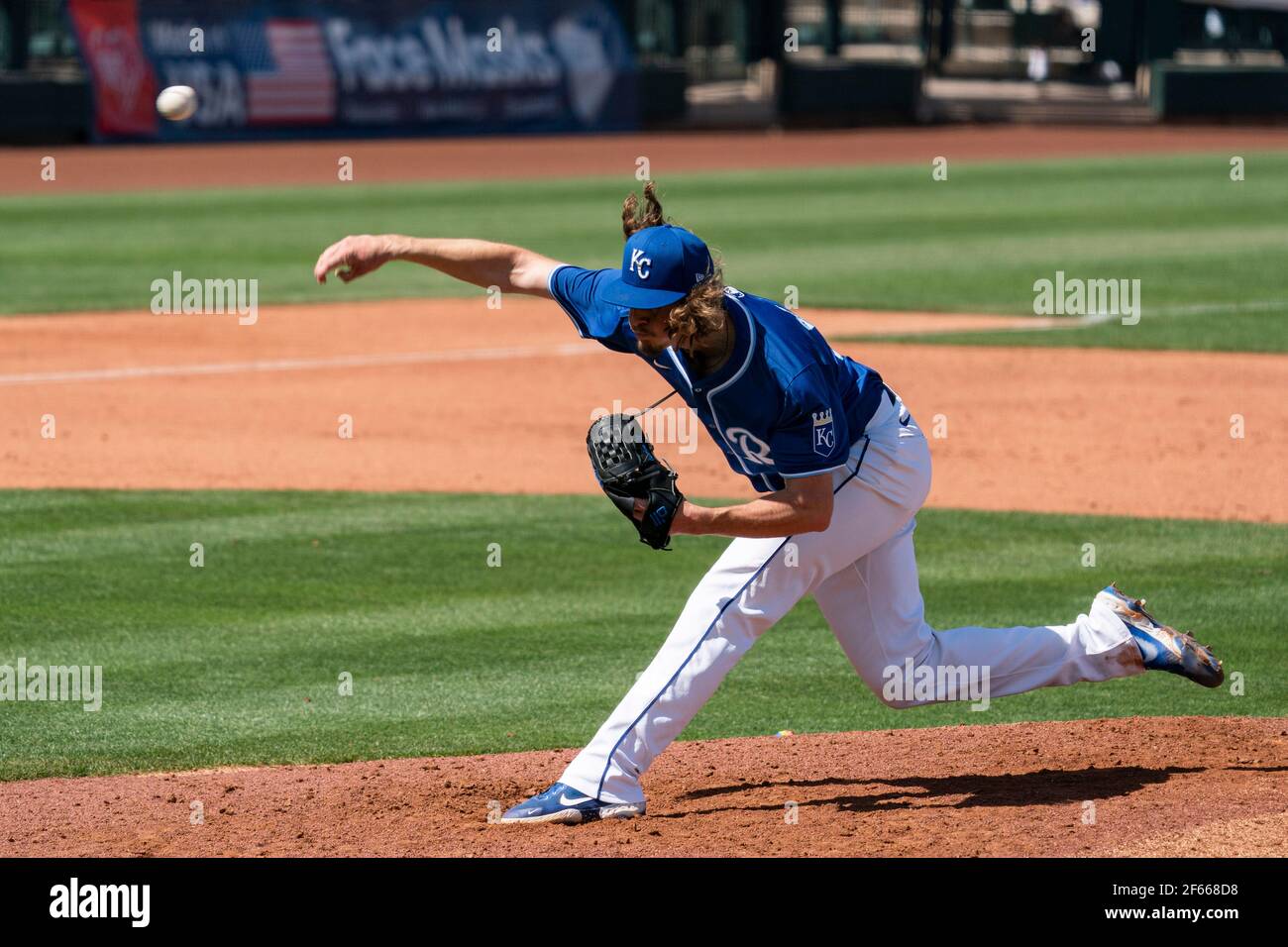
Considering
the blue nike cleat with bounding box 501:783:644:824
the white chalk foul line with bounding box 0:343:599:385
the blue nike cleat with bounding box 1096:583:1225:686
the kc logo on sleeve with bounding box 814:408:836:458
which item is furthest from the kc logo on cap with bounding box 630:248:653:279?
the white chalk foul line with bounding box 0:343:599:385

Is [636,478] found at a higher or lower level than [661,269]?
lower

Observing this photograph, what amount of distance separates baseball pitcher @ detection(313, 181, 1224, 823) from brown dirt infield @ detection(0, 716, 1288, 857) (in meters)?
0.26

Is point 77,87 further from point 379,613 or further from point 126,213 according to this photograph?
point 379,613

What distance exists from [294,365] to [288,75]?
57.0ft

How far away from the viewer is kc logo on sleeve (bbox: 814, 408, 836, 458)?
4.58 metres

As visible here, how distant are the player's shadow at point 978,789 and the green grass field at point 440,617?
2.51ft

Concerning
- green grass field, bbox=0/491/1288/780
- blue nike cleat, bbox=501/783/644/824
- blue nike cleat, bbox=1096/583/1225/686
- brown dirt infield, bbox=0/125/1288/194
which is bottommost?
green grass field, bbox=0/491/1288/780

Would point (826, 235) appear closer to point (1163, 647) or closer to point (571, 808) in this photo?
point (1163, 647)

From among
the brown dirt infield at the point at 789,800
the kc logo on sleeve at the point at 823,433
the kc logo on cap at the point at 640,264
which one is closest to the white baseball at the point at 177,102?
the brown dirt infield at the point at 789,800

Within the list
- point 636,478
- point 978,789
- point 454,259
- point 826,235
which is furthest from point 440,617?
point 826,235

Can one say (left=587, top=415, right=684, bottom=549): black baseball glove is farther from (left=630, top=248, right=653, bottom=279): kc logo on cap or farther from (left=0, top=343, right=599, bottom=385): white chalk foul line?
(left=0, top=343, right=599, bottom=385): white chalk foul line

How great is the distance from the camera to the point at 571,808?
4859 mm

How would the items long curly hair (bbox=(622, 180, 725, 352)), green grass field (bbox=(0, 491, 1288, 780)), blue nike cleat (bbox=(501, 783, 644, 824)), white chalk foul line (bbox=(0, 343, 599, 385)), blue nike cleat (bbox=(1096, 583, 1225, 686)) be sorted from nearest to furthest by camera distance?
long curly hair (bbox=(622, 180, 725, 352)), blue nike cleat (bbox=(501, 783, 644, 824)), blue nike cleat (bbox=(1096, 583, 1225, 686)), green grass field (bbox=(0, 491, 1288, 780)), white chalk foul line (bbox=(0, 343, 599, 385))

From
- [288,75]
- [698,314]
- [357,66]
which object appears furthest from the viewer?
[357,66]
